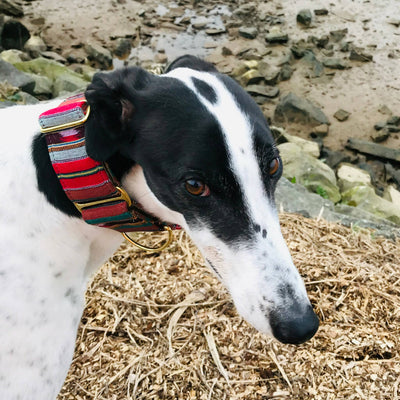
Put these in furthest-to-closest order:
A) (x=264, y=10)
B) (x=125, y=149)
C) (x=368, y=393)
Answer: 1. (x=264, y=10)
2. (x=368, y=393)
3. (x=125, y=149)

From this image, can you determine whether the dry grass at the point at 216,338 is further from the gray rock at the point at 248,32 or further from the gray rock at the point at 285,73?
the gray rock at the point at 248,32

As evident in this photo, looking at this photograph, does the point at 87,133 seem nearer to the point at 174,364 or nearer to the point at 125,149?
the point at 125,149

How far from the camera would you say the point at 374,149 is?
9.66 metres

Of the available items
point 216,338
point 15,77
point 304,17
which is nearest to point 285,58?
point 304,17

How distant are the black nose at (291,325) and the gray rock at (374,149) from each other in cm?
846

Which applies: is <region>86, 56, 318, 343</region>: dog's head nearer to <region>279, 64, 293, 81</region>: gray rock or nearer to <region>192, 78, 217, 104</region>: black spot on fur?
<region>192, 78, 217, 104</region>: black spot on fur

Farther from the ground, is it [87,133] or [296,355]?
[87,133]

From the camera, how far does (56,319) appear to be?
209cm

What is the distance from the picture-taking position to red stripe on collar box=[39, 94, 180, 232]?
195 centimetres

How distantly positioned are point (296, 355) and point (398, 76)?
1069 cm

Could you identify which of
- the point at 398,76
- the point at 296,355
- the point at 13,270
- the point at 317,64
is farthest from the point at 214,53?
the point at 13,270

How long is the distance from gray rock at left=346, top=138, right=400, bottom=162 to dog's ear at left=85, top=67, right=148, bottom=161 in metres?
8.59

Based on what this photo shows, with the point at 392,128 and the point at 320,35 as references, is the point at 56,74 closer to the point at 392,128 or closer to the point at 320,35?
the point at 392,128

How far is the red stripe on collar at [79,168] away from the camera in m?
1.95
